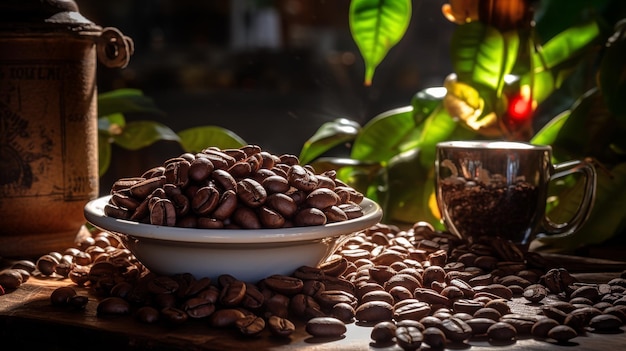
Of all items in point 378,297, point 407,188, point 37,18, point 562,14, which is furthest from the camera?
point 562,14

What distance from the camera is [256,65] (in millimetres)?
4555

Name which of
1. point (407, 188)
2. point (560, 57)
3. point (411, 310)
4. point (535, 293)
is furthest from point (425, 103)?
point (411, 310)

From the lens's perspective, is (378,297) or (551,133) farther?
(551,133)

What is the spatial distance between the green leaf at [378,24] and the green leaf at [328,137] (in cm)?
15

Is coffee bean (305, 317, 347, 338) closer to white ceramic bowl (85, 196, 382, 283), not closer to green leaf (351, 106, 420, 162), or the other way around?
white ceramic bowl (85, 196, 382, 283)

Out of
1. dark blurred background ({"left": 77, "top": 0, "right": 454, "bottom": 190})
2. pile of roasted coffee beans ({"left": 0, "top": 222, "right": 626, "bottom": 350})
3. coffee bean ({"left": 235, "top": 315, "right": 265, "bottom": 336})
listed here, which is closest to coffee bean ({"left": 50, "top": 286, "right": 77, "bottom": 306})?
pile of roasted coffee beans ({"left": 0, "top": 222, "right": 626, "bottom": 350})

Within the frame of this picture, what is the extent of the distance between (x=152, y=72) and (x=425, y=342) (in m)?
3.66

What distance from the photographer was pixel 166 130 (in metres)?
1.69

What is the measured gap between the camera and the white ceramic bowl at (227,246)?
95 cm

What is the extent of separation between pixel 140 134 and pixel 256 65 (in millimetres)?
2894

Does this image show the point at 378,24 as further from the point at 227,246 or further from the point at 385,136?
the point at 227,246

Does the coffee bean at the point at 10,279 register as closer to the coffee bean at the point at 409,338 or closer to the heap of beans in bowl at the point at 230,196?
the heap of beans in bowl at the point at 230,196

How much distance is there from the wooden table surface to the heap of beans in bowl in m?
0.13

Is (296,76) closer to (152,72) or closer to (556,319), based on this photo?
(152,72)
